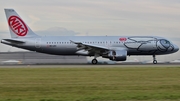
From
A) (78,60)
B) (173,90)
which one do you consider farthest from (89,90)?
(78,60)

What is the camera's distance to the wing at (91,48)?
44.1m

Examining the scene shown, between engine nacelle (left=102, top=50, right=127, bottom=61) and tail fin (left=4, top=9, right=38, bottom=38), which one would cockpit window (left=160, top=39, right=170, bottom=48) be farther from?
tail fin (left=4, top=9, right=38, bottom=38)

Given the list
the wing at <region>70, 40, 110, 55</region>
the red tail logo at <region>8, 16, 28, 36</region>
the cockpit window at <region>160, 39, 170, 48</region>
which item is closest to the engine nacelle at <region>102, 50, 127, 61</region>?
the wing at <region>70, 40, 110, 55</region>

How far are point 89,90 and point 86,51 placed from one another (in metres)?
28.5

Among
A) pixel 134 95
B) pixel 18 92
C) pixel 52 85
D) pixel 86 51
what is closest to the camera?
pixel 134 95

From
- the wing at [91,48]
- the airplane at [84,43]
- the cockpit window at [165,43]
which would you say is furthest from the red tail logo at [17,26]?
the cockpit window at [165,43]

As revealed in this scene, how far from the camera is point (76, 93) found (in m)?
15.9

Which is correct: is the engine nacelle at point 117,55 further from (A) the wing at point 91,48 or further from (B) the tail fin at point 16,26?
(B) the tail fin at point 16,26

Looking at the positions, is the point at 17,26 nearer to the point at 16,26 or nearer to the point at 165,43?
the point at 16,26

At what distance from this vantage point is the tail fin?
46438mm

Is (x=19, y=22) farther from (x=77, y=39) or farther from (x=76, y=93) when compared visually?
(x=76, y=93)

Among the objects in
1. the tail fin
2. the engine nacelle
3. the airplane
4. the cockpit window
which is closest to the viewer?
the engine nacelle

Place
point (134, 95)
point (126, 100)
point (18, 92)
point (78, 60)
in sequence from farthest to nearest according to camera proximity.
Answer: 1. point (78, 60)
2. point (18, 92)
3. point (134, 95)
4. point (126, 100)

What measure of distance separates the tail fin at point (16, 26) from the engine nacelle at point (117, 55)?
31.2 ft
